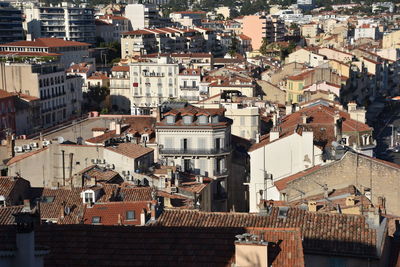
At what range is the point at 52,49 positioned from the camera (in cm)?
11050

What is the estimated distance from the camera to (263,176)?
3741 centimetres

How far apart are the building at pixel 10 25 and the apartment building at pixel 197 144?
9510 cm

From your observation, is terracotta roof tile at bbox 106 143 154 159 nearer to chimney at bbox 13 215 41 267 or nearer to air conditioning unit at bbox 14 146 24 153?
air conditioning unit at bbox 14 146 24 153

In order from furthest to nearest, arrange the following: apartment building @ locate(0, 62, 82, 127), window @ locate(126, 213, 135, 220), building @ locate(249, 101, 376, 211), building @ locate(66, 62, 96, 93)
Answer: building @ locate(66, 62, 96, 93)
apartment building @ locate(0, 62, 82, 127)
building @ locate(249, 101, 376, 211)
window @ locate(126, 213, 135, 220)

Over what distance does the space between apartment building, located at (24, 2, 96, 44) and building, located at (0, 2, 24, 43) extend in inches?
258

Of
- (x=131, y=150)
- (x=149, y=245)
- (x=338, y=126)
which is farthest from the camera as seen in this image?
(x=338, y=126)

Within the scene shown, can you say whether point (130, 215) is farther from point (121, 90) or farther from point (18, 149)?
point (121, 90)

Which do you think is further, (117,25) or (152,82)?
(117,25)

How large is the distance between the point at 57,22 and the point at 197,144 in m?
105

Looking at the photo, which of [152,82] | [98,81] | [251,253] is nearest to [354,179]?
[251,253]

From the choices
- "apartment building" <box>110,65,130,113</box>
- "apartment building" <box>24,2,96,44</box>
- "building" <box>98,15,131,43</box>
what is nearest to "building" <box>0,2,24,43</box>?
"apartment building" <box>24,2,96,44</box>

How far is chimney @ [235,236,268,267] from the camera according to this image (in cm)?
1470

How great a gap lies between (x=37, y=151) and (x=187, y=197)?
28.8ft

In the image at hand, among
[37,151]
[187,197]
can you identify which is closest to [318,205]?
[187,197]
